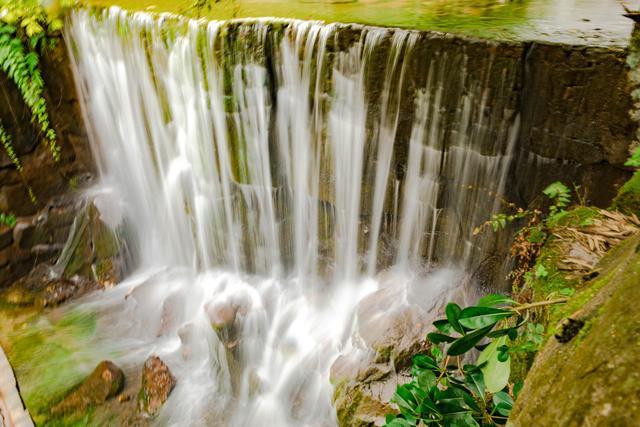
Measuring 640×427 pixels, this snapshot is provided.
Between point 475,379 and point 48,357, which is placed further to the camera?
point 48,357

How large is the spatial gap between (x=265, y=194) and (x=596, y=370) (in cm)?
533

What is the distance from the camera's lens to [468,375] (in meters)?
2.04

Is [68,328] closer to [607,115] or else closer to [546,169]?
[546,169]

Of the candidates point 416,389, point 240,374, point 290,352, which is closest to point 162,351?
point 240,374

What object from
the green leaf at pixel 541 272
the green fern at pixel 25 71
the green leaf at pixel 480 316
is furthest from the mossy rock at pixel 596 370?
the green fern at pixel 25 71

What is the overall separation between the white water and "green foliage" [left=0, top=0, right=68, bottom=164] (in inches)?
16.5

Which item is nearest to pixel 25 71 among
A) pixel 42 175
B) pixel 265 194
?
pixel 42 175

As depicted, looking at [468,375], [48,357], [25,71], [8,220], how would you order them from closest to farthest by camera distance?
[468,375] < [48,357] < [25,71] < [8,220]

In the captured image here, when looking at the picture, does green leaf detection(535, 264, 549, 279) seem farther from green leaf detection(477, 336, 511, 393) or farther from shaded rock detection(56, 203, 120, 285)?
shaded rock detection(56, 203, 120, 285)

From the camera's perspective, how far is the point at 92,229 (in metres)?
7.49

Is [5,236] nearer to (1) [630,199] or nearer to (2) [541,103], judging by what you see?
(2) [541,103]

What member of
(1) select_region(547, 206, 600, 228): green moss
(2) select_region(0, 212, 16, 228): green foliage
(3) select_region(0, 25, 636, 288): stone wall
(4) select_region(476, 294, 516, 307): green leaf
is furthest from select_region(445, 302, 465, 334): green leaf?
(2) select_region(0, 212, 16, 228): green foliage

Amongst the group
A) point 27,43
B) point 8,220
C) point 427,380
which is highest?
point 27,43

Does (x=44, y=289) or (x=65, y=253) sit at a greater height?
(x=65, y=253)
